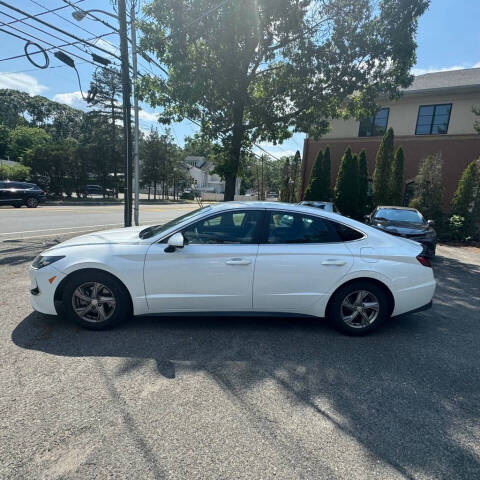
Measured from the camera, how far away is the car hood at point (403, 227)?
25.8 feet

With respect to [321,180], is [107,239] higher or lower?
lower

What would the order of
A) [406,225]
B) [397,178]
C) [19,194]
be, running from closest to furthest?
[406,225]
[397,178]
[19,194]

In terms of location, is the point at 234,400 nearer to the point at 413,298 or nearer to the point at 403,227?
the point at 413,298

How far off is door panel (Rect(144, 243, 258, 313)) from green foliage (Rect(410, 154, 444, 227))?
43.3 feet

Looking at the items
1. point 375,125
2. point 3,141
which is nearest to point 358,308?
point 375,125

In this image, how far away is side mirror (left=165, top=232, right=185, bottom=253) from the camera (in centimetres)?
319

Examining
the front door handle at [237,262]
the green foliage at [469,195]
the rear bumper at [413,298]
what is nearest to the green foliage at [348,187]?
the green foliage at [469,195]

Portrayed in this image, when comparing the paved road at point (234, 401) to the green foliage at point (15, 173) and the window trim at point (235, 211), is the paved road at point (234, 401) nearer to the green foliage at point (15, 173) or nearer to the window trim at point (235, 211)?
the window trim at point (235, 211)

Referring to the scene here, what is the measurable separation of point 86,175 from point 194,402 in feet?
102

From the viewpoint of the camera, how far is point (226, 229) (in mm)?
3492

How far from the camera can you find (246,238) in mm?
3436

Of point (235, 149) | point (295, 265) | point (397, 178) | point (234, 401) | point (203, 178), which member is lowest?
point (234, 401)

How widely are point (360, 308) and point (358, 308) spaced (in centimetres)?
2

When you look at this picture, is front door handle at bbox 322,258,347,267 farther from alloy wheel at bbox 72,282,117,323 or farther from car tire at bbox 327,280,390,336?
alloy wheel at bbox 72,282,117,323
